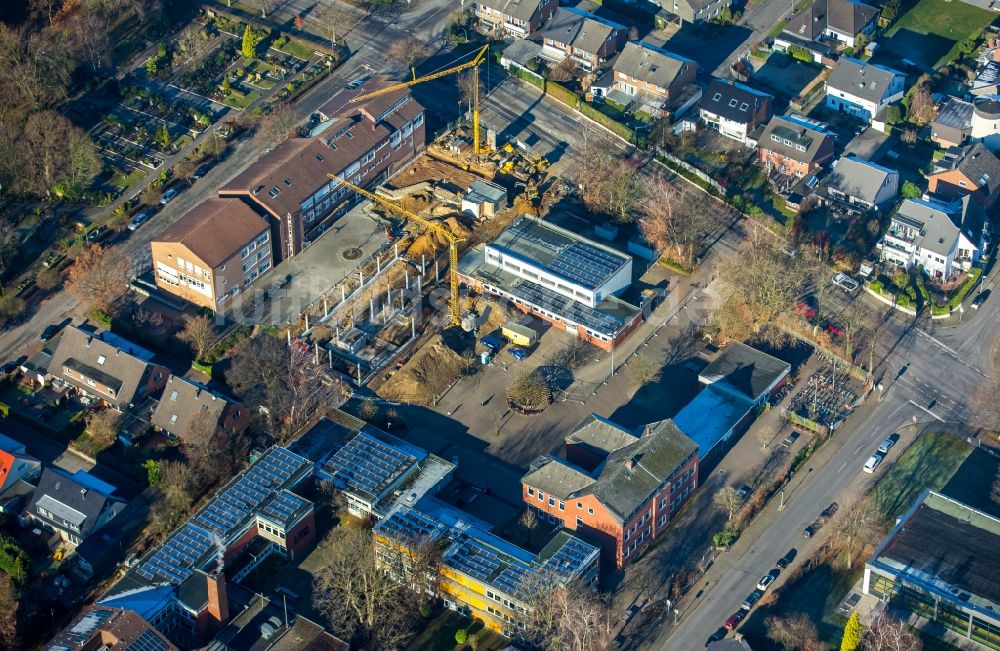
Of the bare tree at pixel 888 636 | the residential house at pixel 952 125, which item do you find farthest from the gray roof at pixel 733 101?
the bare tree at pixel 888 636

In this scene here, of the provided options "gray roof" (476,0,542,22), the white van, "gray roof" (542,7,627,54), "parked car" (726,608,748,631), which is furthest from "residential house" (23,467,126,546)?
"gray roof" (476,0,542,22)

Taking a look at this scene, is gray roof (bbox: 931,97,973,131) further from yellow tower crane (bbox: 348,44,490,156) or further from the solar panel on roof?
the solar panel on roof

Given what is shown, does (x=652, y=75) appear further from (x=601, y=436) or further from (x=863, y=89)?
(x=601, y=436)

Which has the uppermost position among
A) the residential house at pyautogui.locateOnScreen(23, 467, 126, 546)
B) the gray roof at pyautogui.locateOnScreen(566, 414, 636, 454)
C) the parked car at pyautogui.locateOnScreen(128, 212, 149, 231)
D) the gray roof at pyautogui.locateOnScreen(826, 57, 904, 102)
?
the gray roof at pyautogui.locateOnScreen(826, 57, 904, 102)

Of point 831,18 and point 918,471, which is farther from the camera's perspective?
point 831,18

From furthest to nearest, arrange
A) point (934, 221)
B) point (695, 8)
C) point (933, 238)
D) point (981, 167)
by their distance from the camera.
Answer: point (695, 8) < point (981, 167) < point (934, 221) < point (933, 238)

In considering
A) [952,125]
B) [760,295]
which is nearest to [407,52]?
[760,295]

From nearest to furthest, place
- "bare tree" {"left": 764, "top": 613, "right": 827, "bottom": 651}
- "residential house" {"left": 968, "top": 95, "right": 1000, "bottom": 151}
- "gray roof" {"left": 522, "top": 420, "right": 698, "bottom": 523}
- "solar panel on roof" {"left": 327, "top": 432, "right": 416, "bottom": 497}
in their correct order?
1. "bare tree" {"left": 764, "top": 613, "right": 827, "bottom": 651}
2. "gray roof" {"left": 522, "top": 420, "right": 698, "bottom": 523}
3. "solar panel on roof" {"left": 327, "top": 432, "right": 416, "bottom": 497}
4. "residential house" {"left": 968, "top": 95, "right": 1000, "bottom": 151}
